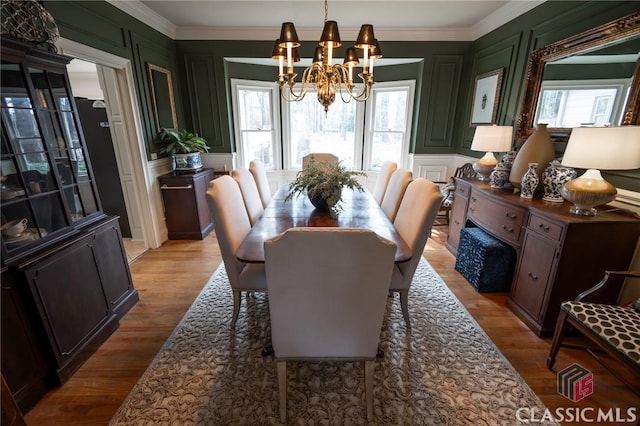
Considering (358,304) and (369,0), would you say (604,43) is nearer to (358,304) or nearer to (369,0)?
(369,0)

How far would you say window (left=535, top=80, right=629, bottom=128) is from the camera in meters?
1.86

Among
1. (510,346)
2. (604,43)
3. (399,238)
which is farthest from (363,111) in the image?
(510,346)

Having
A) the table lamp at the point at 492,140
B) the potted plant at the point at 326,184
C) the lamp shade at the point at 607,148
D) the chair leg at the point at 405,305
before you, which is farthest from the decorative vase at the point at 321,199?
the table lamp at the point at 492,140

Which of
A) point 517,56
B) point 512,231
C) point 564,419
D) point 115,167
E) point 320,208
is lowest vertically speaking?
point 564,419

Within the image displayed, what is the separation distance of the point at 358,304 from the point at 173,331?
60.3 inches

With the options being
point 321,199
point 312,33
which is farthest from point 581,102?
point 312,33

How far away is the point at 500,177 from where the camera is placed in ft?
8.04

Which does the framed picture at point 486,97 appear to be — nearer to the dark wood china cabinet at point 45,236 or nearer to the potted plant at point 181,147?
the potted plant at point 181,147

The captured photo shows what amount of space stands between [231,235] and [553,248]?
2103 mm

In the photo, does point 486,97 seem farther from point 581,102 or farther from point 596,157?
point 596,157

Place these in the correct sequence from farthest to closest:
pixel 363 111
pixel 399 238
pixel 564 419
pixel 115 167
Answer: pixel 363 111 < pixel 115 167 < pixel 399 238 < pixel 564 419

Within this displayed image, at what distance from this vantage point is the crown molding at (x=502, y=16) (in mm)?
2650

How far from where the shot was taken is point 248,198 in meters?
2.37

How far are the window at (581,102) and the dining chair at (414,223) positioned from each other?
146cm
